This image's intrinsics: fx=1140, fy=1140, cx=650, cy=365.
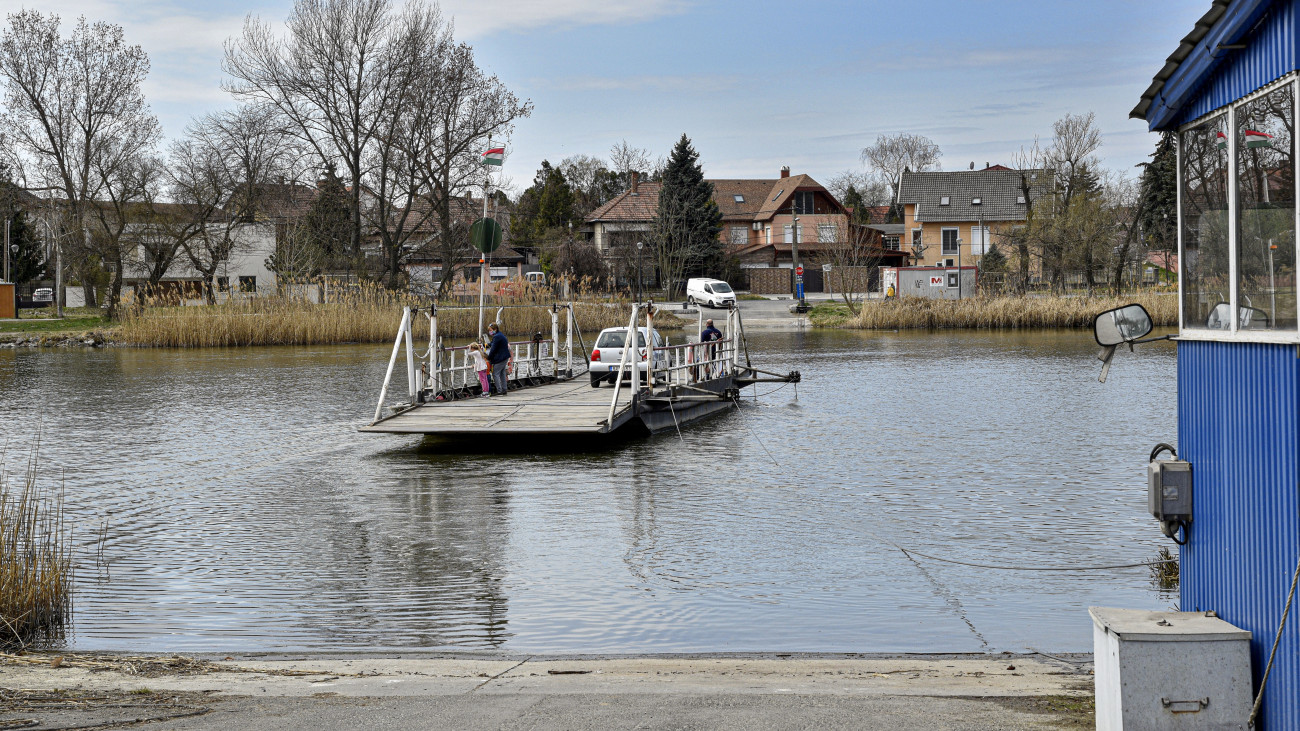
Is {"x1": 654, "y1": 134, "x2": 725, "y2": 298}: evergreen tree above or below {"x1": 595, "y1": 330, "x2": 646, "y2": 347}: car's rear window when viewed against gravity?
above

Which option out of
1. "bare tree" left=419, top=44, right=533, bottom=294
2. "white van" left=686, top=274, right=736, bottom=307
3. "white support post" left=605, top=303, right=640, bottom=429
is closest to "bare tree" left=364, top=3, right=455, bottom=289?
"bare tree" left=419, top=44, right=533, bottom=294

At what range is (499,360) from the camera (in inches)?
922

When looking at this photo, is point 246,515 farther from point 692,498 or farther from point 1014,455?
point 1014,455

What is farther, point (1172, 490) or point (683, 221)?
point (683, 221)

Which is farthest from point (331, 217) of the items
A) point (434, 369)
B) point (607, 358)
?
point (434, 369)

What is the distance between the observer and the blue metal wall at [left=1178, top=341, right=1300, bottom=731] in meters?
4.86

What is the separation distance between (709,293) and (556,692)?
6256cm

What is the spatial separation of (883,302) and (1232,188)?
53.0 meters

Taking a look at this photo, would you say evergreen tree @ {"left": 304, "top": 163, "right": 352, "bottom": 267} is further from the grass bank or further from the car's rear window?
the car's rear window

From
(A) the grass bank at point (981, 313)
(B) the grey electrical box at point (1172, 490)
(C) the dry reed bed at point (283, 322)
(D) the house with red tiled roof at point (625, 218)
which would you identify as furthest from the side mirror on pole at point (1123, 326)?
(D) the house with red tiled roof at point (625, 218)

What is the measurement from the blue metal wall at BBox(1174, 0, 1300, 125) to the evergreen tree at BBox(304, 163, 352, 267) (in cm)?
5374

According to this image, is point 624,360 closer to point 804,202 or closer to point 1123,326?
point 1123,326

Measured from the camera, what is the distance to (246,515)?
14516 millimetres

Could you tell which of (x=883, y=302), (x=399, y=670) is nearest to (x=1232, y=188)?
(x=399, y=670)
